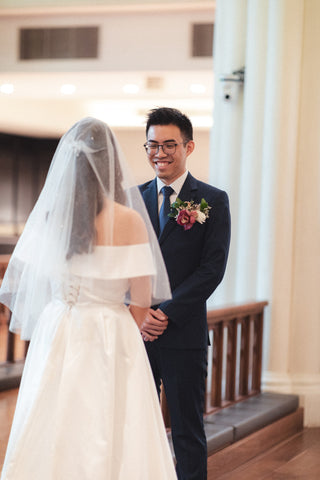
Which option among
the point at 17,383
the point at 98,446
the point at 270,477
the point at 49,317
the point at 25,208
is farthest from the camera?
the point at 25,208

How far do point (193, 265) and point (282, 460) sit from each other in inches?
77.6

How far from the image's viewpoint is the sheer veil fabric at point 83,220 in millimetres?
2305

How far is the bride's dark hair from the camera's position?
90.5 inches

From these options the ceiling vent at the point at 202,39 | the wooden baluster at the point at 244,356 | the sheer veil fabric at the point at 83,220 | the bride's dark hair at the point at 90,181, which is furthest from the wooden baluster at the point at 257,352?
the ceiling vent at the point at 202,39

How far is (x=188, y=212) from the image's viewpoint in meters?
2.77

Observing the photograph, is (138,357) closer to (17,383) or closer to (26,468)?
(26,468)

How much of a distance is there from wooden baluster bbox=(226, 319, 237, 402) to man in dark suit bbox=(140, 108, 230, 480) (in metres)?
2.04

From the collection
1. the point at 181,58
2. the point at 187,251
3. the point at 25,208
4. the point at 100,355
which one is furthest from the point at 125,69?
the point at 100,355

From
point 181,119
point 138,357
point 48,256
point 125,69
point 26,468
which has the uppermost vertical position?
point 125,69

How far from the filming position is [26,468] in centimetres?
231

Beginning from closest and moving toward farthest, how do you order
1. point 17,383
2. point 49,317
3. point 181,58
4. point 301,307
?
point 49,317 < point 301,307 < point 17,383 < point 181,58

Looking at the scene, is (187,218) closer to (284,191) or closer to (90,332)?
(90,332)

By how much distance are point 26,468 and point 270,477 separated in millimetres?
2015

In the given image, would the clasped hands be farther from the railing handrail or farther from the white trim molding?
the white trim molding
